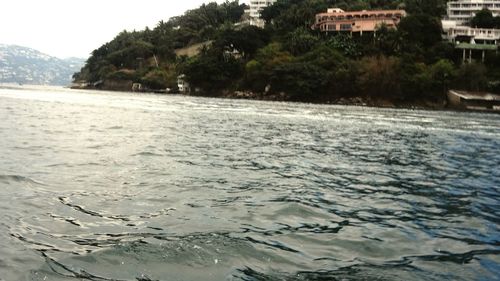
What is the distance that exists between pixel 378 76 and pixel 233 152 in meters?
84.5

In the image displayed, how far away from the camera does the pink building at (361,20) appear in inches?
4951

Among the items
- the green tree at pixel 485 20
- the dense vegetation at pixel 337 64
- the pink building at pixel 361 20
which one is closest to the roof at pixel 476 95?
the dense vegetation at pixel 337 64

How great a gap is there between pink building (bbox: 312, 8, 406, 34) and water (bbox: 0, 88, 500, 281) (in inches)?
4514

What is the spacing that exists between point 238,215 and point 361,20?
418 ft

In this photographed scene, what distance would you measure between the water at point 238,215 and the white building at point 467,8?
146075mm

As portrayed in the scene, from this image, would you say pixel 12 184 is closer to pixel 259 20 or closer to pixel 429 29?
pixel 429 29

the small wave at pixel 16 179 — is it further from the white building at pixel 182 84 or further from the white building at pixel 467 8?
the white building at pixel 467 8

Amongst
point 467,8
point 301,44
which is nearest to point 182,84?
point 301,44

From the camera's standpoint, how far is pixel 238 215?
922 centimetres

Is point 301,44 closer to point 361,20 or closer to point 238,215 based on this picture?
point 361,20

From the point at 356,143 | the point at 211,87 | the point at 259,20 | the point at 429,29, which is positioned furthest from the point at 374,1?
the point at 356,143

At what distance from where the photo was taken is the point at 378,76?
97.2m

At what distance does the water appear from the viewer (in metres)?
6.45

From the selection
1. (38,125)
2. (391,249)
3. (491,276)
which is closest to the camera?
(491,276)
